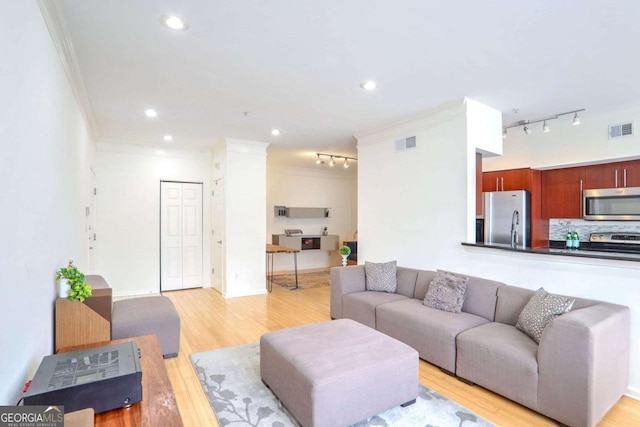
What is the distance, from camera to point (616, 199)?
4.48m

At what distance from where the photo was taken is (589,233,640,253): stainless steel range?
4.47 metres

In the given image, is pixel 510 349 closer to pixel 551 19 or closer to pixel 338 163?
pixel 551 19

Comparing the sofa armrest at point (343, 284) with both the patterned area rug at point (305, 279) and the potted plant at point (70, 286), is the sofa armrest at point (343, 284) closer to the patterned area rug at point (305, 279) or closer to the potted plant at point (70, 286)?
the patterned area rug at point (305, 279)

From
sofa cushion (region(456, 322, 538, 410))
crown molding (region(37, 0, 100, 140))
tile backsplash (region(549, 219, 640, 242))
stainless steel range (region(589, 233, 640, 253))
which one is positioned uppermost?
crown molding (region(37, 0, 100, 140))

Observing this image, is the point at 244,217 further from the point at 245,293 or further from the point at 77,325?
the point at 77,325

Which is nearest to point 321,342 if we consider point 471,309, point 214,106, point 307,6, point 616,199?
point 471,309

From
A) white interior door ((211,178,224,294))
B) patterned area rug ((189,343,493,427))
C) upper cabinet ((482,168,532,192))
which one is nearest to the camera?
patterned area rug ((189,343,493,427))

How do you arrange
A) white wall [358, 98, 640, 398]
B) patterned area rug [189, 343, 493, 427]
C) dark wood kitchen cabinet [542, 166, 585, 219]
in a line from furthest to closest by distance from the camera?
dark wood kitchen cabinet [542, 166, 585, 219], white wall [358, 98, 640, 398], patterned area rug [189, 343, 493, 427]

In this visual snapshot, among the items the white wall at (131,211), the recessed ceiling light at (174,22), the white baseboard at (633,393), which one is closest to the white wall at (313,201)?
the white wall at (131,211)

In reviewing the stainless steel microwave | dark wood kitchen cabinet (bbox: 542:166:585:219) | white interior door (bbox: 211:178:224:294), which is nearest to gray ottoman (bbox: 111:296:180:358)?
white interior door (bbox: 211:178:224:294)

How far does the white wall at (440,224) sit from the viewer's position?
2.68m

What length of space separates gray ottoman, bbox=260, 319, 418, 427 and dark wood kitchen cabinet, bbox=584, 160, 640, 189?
167 inches

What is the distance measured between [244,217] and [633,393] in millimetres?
5169

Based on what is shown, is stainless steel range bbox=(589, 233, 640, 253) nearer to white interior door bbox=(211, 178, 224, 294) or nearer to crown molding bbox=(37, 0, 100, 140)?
white interior door bbox=(211, 178, 224, 294)
